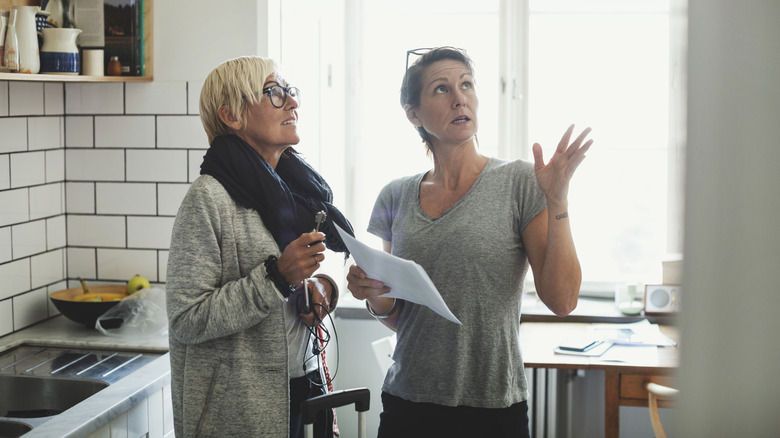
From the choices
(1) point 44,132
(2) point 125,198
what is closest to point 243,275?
(2) point 125,198

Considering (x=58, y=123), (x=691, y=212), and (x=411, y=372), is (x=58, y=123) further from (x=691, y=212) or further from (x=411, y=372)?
(x=691, y=212)

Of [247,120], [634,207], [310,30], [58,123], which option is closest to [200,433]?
[247,120]

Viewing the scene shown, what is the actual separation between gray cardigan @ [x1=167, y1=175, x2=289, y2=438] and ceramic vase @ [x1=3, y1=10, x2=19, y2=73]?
28.8 inches

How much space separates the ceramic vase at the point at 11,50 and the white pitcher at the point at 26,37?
31 millimetres

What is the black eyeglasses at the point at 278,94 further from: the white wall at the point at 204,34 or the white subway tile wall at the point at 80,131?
the white subway tile wall at the point at 80,131

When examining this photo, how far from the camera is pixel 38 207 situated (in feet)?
7.36

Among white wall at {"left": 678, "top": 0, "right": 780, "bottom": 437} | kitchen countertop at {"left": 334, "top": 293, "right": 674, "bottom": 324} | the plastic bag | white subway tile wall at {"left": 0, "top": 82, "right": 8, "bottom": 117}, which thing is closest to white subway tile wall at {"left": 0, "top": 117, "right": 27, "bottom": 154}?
white subway tile wall at {"left": 0, "top": 82, "right": 8, "bottom": 117}

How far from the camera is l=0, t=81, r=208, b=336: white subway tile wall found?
2.27m

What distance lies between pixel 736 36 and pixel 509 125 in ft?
9.21

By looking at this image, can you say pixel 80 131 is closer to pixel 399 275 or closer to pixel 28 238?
pixel 28 238

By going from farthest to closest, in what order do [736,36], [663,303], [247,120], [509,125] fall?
[509,125] → [663,303] → [247,120] → [736,36]

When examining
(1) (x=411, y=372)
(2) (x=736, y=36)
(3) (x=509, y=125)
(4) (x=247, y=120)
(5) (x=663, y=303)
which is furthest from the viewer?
(3) (x=509, y=125)

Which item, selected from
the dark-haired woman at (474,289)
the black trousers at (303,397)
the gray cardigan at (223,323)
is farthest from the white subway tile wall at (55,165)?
the dark-haired woman at (474,289)

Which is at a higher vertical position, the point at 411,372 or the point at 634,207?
the point at 634,207
